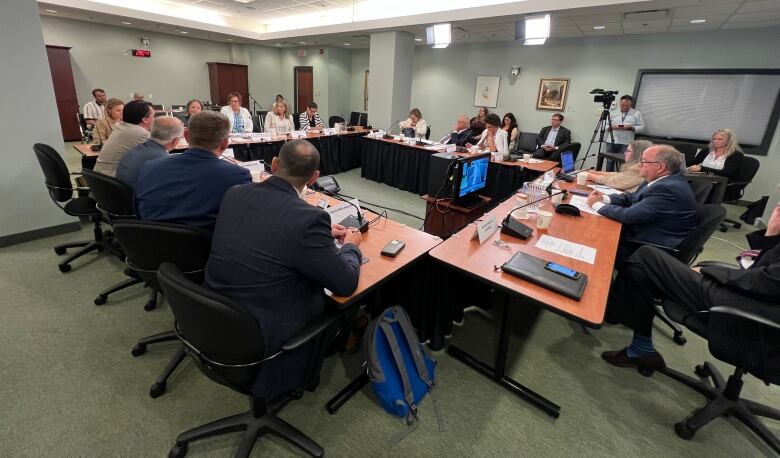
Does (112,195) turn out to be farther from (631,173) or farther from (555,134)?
(555,134)

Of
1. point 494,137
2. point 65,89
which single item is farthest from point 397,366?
point 65,89

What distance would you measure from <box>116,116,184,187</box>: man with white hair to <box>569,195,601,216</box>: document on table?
114 inches

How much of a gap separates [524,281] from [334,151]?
17.1ft

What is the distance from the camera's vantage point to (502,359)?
1867mm

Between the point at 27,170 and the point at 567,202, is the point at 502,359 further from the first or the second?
the point at 27,170

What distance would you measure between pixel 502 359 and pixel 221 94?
10557mm

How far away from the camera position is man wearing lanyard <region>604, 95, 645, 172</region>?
6223 millimetres

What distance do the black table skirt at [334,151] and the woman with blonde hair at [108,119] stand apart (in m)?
1.66

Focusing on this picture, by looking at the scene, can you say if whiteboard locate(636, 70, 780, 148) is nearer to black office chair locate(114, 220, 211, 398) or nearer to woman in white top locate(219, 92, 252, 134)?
woman in white top locate(219, 92, 252, 134)

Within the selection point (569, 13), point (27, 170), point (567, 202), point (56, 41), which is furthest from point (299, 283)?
point (56, 41)

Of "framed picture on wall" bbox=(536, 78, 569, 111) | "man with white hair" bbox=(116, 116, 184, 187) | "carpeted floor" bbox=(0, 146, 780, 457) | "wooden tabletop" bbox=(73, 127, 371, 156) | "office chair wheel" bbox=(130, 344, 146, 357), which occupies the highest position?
"framed picture on wall" bbox=(536, 78, 569, 111)

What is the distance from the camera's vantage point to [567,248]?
1976 millimetres

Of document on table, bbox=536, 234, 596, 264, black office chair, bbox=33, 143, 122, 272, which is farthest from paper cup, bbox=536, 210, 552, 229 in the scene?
black office chair, bbox=33, 143, 122, 272

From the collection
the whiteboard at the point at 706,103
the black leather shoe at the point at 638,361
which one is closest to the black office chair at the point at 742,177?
the whiteboard at the point at 706,103
